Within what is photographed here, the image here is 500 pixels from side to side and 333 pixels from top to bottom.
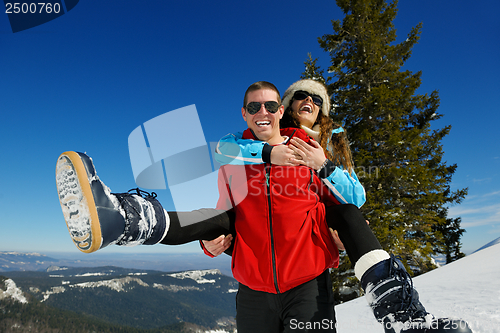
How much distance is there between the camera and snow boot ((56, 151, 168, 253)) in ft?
3.76

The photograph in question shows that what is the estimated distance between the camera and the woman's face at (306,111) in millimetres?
2457

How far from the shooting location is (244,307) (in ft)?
5.27

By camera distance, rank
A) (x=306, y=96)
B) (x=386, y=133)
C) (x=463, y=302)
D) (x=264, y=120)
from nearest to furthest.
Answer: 1. (x=264, y=120)
2. (x=306, y=96)
3. (x=463, y=302)
4. (x=386, y=133)

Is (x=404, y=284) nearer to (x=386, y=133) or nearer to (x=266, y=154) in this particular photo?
(x=266, y=154)

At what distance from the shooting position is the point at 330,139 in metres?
2.36

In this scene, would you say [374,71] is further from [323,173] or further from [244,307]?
[244,307]

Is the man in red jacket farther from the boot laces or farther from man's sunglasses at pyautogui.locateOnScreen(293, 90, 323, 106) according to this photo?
man's sunglasses at pyautogui.locateOnScreen(293, 90, 323, 106)

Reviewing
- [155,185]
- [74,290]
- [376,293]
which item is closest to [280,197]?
[376,293]

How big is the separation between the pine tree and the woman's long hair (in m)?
5.59

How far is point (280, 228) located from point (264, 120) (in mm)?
769

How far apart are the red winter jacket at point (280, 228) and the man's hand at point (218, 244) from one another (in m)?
0.07

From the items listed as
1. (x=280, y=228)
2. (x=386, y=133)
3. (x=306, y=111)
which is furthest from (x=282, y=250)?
(x=386, y=133)

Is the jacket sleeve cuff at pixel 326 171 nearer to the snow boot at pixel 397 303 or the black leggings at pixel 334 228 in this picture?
the black leggings at pixel 334 228

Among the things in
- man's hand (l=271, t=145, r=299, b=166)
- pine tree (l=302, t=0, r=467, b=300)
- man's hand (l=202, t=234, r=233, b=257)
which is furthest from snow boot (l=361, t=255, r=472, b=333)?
pine tree (l=302, t=0, r=467, b=300)
